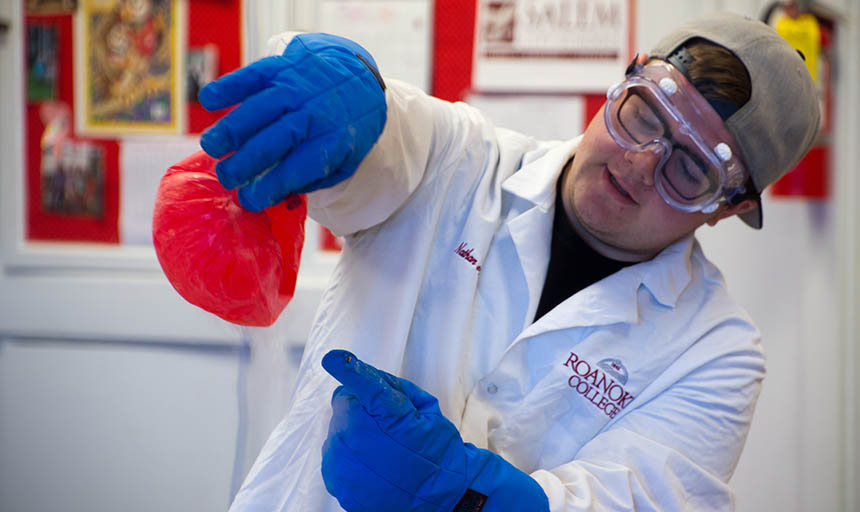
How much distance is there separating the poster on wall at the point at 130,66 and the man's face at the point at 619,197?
1.42m

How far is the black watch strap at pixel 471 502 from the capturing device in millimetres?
808

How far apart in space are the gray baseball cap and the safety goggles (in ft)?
0.09

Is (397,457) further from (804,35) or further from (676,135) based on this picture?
(804,35)

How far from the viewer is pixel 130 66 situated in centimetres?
196

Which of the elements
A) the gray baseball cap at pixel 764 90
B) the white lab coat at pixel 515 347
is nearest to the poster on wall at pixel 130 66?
the white lab coat at pixel 515 347

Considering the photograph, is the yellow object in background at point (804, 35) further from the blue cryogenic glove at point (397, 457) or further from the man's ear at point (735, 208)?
the blue cryogenic glove at point (397, 457)

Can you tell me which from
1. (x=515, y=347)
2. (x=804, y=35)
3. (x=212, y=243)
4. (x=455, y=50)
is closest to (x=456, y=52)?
(x=455, y=50)

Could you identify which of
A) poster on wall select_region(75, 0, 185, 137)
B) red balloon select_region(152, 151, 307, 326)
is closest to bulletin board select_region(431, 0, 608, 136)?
poster on wall select_region(75, 0, 185, 137)

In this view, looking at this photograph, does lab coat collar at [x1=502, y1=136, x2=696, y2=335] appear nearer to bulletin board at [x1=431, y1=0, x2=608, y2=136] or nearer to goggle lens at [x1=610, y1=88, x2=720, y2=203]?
goggle lens at [x1=610, y1=88, x2=720, y2=203]

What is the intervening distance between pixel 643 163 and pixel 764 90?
19 centimetres

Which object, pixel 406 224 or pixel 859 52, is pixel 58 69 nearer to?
pixel 406 224

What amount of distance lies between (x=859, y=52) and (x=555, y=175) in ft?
4.08

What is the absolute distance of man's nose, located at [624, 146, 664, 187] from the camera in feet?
3.10

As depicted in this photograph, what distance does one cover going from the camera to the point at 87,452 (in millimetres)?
1917
